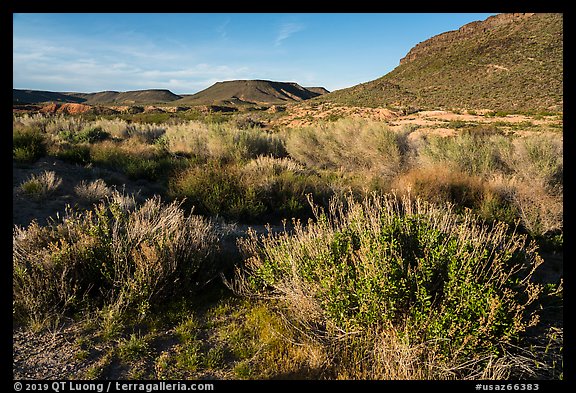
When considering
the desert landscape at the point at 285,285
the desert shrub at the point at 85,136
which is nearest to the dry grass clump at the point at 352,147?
the desert landscape at the point at 285,285

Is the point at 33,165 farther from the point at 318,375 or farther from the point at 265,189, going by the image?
the point at 318,375

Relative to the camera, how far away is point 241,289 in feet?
13.6

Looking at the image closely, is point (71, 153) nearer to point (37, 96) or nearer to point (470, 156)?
point (470, 156)

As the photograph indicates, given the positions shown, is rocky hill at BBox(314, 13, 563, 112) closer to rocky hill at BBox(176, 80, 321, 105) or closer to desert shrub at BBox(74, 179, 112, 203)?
desert shrub at BBox(74, 179, 112, 203)

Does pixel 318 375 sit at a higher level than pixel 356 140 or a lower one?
lower

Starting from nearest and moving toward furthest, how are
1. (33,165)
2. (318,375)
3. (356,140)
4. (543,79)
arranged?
(318,375) < (33,165) < (356,140) < (543,79)

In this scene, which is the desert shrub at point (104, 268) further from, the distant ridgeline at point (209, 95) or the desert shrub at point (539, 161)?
the distant ridgeline at point (209, 95)

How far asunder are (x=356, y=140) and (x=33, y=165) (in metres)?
10.9

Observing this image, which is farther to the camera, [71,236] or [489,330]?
[71,236]

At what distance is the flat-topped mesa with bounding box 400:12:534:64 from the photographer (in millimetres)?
52750

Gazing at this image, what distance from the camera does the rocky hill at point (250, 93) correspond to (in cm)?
9519

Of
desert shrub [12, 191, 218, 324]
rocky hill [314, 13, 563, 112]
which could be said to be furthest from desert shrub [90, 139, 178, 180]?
rocky hill [314, 13, 563, 112]

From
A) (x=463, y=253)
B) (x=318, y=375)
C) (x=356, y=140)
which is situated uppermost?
(x=356, y=140)
